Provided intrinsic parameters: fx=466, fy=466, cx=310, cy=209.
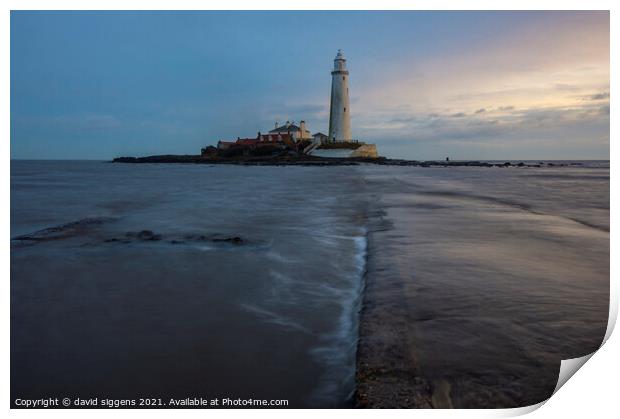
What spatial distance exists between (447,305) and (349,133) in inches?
1515

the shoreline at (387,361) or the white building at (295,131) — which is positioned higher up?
the white building at (295,131)

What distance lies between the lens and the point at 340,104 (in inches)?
1551

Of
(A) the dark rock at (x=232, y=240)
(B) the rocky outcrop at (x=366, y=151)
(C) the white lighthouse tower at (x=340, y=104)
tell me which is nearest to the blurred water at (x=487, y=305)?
(A) the dark rock at (x=232, y=240)

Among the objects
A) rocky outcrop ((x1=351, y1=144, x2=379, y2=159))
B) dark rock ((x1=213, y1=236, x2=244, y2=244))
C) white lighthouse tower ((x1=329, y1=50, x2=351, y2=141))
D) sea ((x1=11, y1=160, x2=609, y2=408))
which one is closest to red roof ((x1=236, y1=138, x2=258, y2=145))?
white lighthouse tower ((x1=329, y1=50, x2=351, y2=141))

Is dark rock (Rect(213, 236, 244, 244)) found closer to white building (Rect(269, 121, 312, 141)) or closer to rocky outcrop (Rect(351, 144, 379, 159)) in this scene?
rocky outcrop (Rect(351, 144, 379, 159))

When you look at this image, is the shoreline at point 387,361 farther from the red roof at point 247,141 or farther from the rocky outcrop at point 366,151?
the red roof at point 247,141

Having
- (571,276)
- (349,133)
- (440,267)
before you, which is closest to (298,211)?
(440,267)

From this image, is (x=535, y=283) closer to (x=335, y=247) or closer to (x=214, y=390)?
(x=335, y=247)

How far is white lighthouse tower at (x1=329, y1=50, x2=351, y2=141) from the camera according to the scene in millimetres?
38969

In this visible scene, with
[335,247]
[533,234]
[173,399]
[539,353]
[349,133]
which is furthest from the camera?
[349,133]

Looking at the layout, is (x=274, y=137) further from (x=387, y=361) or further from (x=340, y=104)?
(x=387, y=361)

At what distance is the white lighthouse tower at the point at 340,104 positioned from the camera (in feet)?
128

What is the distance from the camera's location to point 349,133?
40.6 metres
